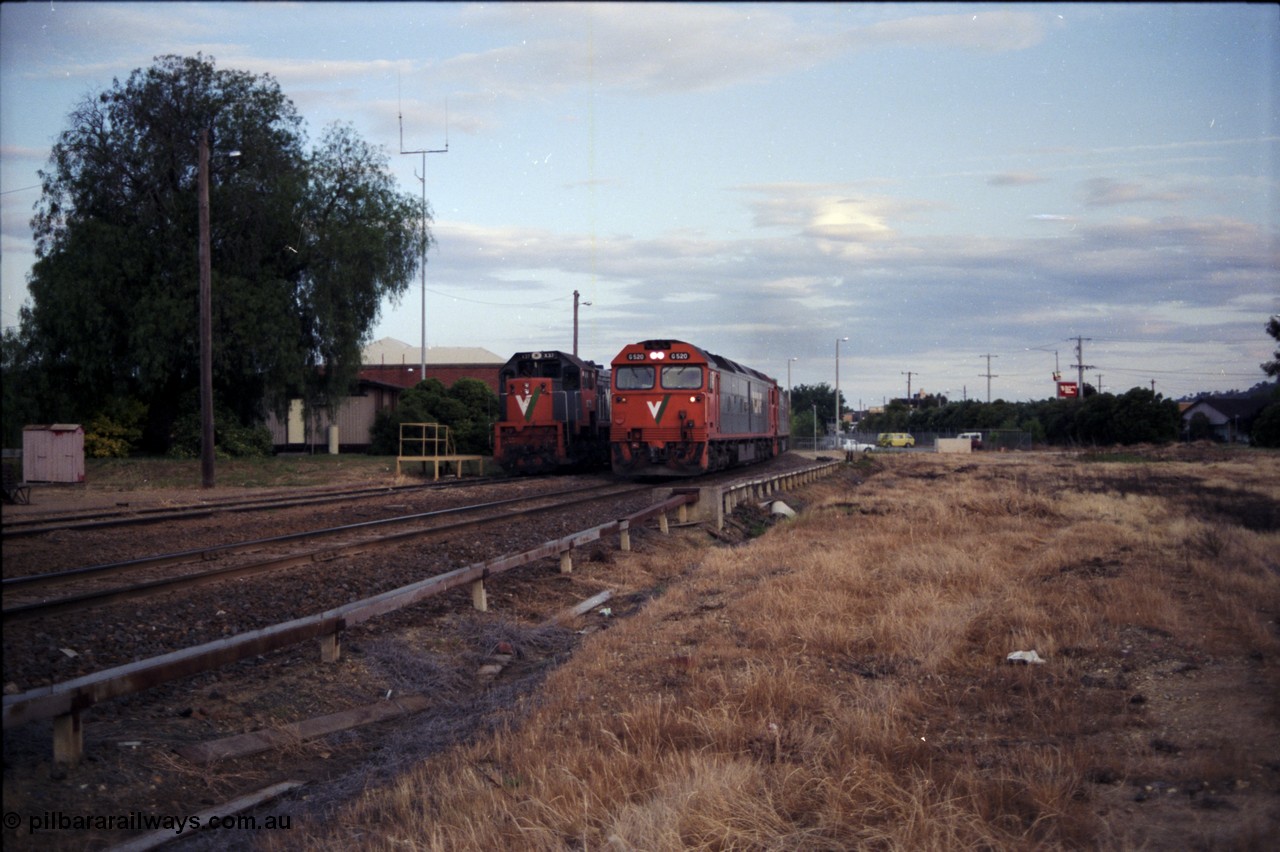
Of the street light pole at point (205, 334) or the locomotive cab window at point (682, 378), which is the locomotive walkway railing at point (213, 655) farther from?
the street light pole at point (205, 334)

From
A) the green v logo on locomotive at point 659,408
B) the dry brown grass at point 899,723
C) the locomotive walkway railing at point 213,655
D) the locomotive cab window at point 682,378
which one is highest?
the locomotive cab window at point 682,378

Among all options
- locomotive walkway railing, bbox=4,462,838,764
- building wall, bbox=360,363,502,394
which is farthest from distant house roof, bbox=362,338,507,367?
locomotive walkway railing, bbox=4,462,838,764

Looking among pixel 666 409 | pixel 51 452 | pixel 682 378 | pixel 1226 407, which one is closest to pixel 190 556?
pixel 666 409

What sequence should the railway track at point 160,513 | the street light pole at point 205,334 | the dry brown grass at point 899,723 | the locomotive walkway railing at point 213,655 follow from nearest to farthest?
the dry brown grass at point 899,723 < the locomotive walkway railing at point 213,655 < the railway track at point 160,513 < the street light pole at point 205,334

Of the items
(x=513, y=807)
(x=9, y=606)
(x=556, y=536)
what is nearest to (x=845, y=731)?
(x=513, y=807)

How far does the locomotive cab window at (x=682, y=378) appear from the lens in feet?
87.2

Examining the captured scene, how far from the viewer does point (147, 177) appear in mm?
32438

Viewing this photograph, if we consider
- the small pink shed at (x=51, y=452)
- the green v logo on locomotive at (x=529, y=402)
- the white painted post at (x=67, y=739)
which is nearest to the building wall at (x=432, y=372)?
the green v logo on locomotive at (x=529, y=402)

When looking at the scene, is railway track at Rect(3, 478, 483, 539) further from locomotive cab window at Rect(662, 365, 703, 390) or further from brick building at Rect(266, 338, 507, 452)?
brick building at Rect(266, 338, 507, 452)

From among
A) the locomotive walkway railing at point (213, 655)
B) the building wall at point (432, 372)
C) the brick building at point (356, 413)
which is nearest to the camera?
the locomotive walkway railing at point (213, 655)

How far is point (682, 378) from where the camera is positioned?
87.6 ft

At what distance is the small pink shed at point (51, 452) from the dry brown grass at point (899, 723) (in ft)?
65.4

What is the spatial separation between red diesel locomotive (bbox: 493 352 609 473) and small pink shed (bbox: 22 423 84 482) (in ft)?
36.7

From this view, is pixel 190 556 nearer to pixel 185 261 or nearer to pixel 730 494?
pixel 730 494
